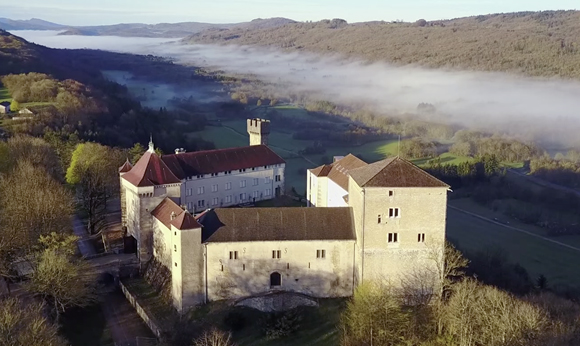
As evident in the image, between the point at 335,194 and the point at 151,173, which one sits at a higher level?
the point at 151,173

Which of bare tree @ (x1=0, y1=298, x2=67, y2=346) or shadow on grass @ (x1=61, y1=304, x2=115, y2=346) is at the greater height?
bare tree @ (x1=0, y1=298, x2=67, y2=346)

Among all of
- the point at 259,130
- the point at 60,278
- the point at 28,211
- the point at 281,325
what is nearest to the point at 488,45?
the point at 259,130

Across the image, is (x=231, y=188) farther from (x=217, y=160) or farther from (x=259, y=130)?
(x=259, y=130)

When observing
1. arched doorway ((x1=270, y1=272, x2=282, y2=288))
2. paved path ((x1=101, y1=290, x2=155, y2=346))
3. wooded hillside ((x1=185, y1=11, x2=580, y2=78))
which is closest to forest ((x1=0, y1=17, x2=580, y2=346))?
wooded hillside ((x1=185, y1=11, x2=580, y2=78))

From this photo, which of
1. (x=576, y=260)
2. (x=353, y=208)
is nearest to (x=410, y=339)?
(x=353, y=208)

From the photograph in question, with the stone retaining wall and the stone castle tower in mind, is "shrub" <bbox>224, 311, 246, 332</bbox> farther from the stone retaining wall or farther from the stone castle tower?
the stone castle tower

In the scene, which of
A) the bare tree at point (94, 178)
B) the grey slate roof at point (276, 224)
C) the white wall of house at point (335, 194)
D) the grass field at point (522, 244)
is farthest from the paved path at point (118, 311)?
the grass field at point (522, 244)

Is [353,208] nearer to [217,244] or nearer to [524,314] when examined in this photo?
→ [217,244]
